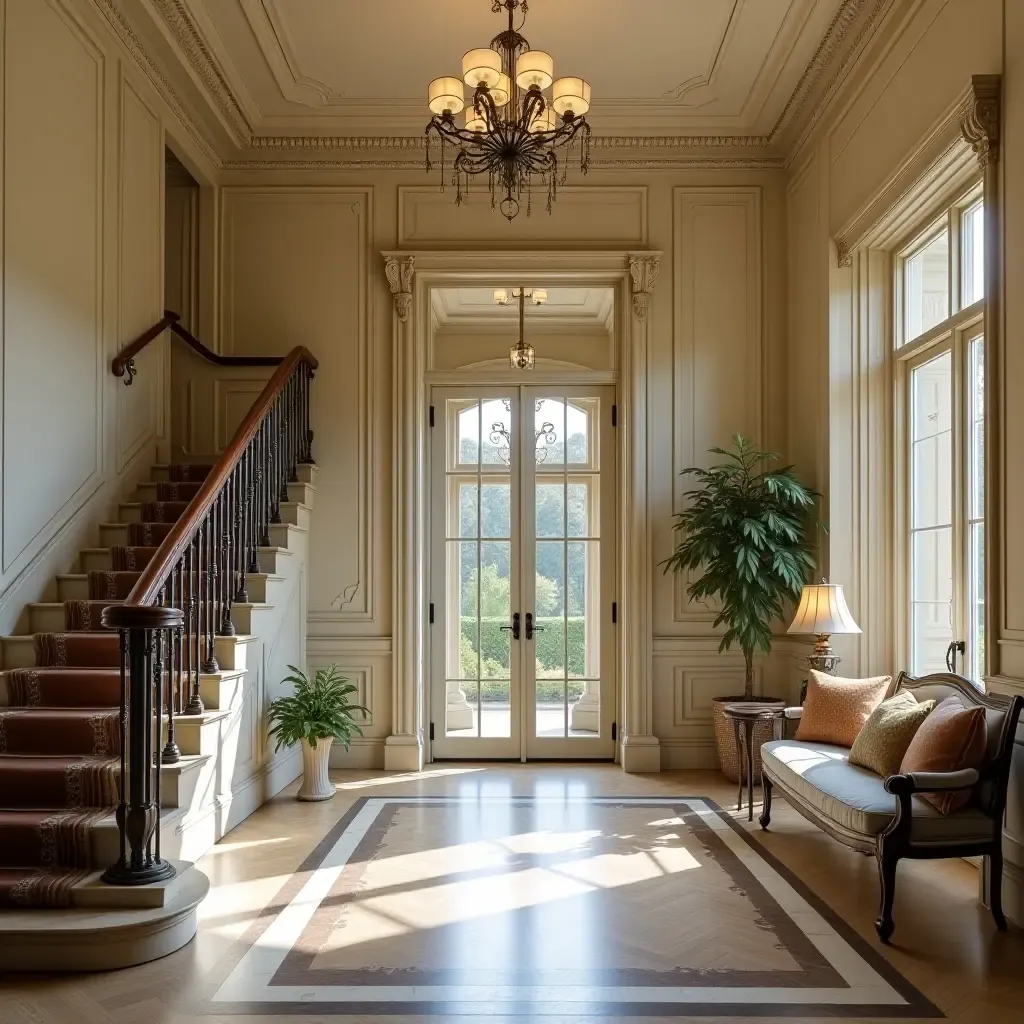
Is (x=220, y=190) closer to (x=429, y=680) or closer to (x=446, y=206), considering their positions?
(x=446, y=206)

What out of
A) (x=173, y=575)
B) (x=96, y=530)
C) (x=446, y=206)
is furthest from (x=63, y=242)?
(x=446, y=206)

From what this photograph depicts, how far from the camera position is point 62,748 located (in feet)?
14.1

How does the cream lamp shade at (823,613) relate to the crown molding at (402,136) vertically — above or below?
below

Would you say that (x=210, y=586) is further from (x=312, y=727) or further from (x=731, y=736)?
(x=731, y=736)

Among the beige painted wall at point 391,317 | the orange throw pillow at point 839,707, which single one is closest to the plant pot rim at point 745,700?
the beige painted wall at point 391,317

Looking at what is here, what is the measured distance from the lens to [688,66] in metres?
6.31

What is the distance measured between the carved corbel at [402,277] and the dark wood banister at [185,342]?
96 cm

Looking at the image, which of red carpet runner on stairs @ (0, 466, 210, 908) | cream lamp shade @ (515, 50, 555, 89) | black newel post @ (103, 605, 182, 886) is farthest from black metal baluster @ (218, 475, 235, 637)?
cream lamp shade @ (515, 50, 555, 89)

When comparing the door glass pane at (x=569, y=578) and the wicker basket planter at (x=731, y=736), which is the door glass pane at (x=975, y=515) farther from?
the door glass pane at (x=569, y=578)

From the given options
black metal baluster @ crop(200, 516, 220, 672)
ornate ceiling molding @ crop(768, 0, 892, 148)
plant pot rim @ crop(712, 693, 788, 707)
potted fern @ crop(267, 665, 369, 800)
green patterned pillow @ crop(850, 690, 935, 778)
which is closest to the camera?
green patterned pillow @ crop(850, 690, 935, 778)

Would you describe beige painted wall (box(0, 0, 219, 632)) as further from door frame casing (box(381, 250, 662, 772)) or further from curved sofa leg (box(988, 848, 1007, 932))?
curved sofa leg (box(988, 848, 1007, 932))

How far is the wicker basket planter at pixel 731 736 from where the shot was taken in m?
6.28

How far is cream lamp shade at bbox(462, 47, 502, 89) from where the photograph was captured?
4387mm

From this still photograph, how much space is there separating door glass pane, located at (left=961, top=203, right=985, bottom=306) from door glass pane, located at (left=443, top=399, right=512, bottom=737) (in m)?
3.34
